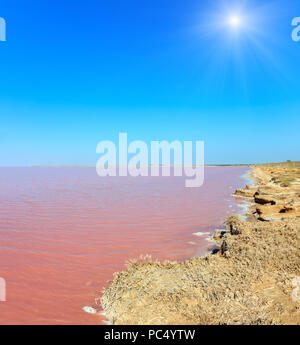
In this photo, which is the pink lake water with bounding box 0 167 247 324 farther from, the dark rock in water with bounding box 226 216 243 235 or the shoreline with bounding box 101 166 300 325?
the dark rock in water with bounding box 226 216 243 235

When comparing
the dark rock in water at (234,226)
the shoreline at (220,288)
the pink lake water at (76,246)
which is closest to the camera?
the shoreline at (220,288)

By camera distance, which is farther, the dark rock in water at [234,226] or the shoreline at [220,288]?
the dark rock in water at [234,226]

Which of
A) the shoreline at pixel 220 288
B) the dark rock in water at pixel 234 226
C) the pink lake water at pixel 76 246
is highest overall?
the dark rock in water at pixel 234 226

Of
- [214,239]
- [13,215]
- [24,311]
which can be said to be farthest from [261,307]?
[13,215]

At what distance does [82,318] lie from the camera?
362cm

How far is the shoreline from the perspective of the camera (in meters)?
3.14

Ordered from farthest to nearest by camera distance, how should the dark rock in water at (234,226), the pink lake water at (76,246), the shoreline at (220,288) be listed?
the dark rock in water at (234,226)
the pink lake water at (76,246)
the shoreline at (220,288)

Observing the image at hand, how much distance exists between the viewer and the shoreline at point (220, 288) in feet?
10.3

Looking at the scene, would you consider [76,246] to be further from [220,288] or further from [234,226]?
[220,288]

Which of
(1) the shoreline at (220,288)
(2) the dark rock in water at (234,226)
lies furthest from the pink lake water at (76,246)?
(2) the dark rock in water at (234,226)

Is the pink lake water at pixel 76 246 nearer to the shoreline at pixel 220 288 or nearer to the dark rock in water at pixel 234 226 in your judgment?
the shoreline at pixel 220 288

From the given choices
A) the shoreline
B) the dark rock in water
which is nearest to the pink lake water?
the shoreline

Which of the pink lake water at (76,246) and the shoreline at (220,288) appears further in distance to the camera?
the pink lake water at (76,246)

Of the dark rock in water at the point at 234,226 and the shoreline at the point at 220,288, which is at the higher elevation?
the dark rock in water at the point at 234,226
